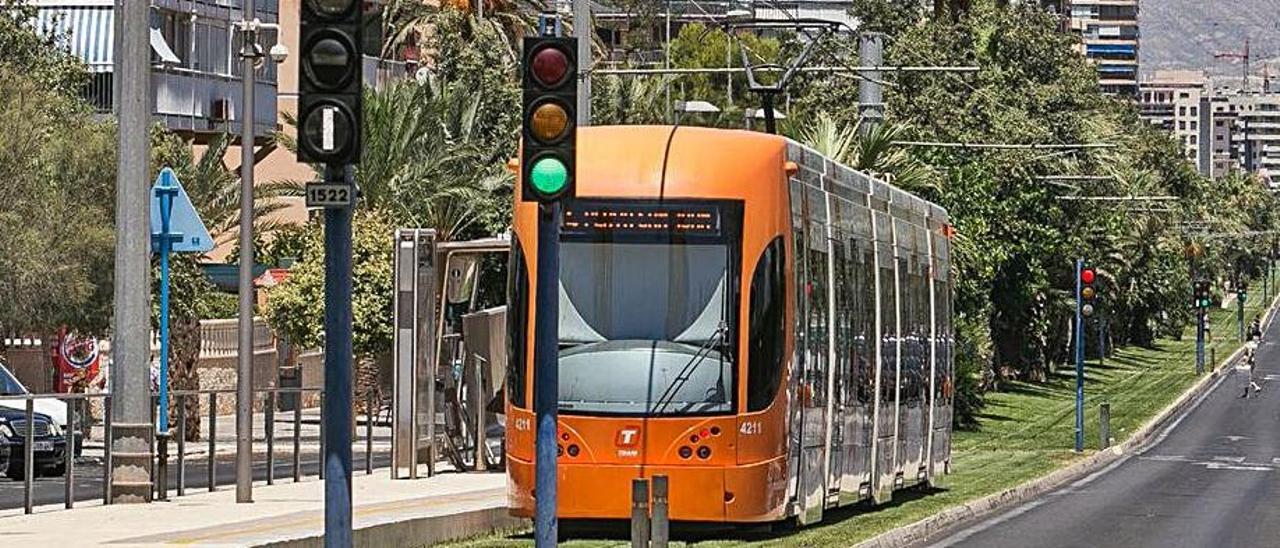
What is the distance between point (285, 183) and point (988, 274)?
75.1 feet

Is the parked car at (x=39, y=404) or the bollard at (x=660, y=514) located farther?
the parked car at (x=39, y=404)

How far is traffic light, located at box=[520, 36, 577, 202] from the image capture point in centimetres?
1534

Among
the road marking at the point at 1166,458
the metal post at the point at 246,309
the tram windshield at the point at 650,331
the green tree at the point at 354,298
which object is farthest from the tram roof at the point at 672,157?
the road marking at the point at 1166,458

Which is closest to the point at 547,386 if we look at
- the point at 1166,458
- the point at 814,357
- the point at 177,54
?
the point at 814,357

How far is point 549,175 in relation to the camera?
604 inches

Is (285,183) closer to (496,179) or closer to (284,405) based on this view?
(496,179)

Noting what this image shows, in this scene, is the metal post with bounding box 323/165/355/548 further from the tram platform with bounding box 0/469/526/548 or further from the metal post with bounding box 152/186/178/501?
the metal post with bounding box 152/186/178/501

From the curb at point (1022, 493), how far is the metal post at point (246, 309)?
19.9ft

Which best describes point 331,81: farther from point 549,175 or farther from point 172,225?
point 172,225

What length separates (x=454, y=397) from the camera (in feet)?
103

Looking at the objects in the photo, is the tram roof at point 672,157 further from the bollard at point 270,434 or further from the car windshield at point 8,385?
the car windshield at point 8,385

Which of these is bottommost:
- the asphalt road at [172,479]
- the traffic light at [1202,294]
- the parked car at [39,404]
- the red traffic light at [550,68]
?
the asphalt road at [172,479]

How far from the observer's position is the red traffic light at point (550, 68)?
50.3 feet

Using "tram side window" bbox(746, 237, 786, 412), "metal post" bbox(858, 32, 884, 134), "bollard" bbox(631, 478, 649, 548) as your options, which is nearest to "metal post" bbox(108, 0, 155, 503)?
"tram side window" bbox(746, 237, 786, 412)
